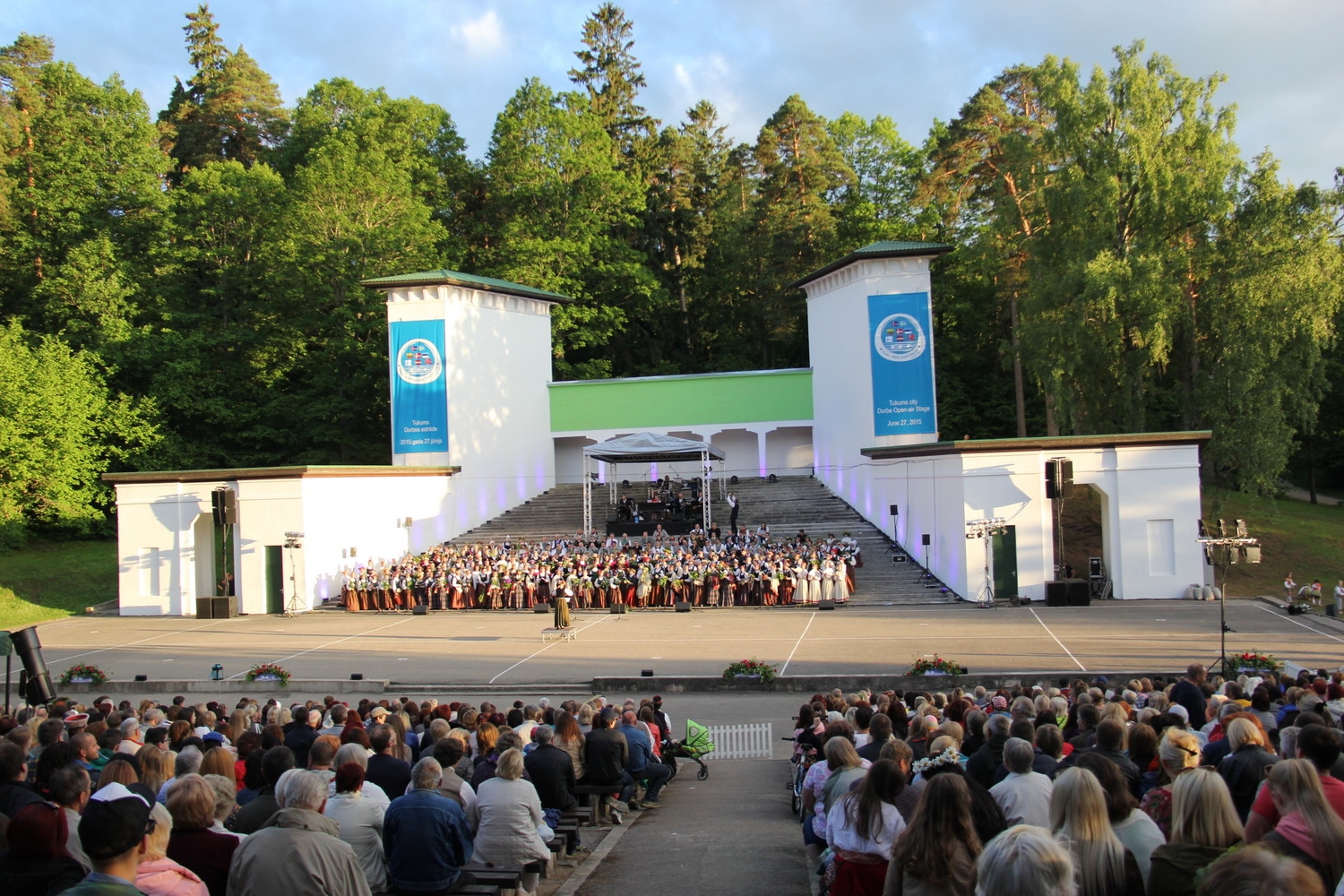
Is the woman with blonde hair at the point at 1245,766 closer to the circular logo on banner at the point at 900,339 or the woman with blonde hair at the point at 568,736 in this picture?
the woman with blonde hair at the point at 568,736

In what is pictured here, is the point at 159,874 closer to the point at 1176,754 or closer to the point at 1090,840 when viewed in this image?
the point at 1090,840

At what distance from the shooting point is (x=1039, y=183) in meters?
31.1

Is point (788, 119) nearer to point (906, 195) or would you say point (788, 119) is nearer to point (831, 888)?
point (906, 195)

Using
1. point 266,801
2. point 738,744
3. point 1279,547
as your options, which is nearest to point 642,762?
point 738,744

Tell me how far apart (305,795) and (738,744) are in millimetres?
8978

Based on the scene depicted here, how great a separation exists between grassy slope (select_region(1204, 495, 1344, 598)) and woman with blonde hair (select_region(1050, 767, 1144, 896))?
25126mm

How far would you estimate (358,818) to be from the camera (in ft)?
18.0

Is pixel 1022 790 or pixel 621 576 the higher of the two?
pixel 1022 790

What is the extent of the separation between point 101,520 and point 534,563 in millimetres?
19554

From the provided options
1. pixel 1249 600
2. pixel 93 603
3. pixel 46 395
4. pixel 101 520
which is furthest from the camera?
pixel 101 520

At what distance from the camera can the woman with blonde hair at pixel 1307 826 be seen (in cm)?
349

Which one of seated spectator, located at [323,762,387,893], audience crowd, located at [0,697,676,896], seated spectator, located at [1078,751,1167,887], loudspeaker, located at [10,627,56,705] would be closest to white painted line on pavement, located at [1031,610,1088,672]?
audience crowd, located at [0,697,676,896]

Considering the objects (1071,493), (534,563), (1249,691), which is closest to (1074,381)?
(1071,493)

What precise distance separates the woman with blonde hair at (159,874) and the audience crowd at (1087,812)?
259cm
